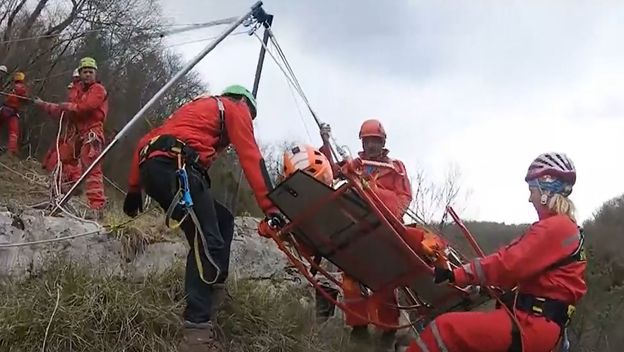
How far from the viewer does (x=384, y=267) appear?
5.62 meters

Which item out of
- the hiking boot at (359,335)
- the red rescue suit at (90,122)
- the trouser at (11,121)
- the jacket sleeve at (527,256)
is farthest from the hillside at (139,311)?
the trouser at (11,121)

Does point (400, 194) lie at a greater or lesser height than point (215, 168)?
greater

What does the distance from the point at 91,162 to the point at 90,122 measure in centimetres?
47

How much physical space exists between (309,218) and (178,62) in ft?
60.7

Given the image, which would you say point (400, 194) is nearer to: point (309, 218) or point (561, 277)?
point (309, 218)

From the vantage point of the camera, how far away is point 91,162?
898 cm

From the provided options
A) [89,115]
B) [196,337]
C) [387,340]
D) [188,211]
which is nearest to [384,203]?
[387,340]

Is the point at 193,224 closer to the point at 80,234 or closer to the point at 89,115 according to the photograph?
the point at 80,234

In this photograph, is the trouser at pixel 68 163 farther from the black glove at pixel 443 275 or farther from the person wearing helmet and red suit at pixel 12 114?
the black glove at pixel 443 275

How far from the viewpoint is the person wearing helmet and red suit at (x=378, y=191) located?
6105 mm

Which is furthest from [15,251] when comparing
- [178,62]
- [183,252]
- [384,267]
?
[178,62]

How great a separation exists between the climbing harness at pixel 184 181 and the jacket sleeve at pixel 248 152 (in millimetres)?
297

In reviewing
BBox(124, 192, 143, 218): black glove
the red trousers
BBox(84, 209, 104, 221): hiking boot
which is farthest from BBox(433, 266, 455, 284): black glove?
BBox(84, 209, 104, 221): hiking boot

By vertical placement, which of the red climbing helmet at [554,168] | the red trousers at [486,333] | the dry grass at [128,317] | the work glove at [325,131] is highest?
the red climbing helmet at [554,168]
